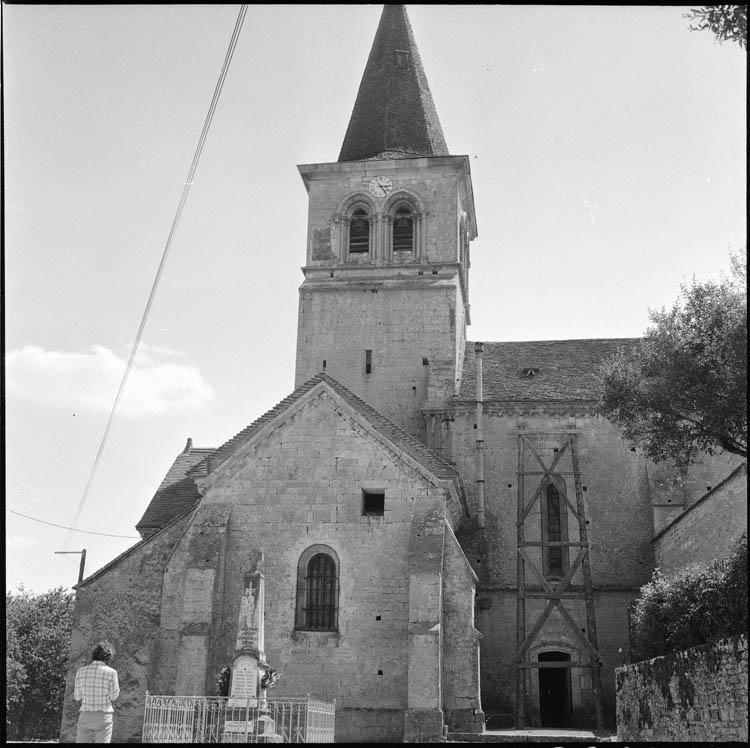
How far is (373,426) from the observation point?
23500 millimetres

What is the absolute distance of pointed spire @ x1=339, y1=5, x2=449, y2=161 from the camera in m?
34.2

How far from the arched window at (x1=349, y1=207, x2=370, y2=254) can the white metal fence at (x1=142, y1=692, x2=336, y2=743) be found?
19129 millimetres

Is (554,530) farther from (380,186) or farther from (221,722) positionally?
(221,722)

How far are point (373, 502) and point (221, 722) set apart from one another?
8.13 m

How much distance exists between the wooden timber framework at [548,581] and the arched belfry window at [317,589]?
6215 mm

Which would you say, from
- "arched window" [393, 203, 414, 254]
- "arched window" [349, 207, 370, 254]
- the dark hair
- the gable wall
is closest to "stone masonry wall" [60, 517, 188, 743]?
the gable wall

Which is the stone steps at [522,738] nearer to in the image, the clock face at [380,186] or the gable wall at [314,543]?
the gable wall at [314,543]

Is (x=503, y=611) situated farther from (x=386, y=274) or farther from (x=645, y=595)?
(x=386, y=274)

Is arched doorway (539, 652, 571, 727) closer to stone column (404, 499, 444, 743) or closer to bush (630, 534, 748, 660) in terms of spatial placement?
stone column (404, 499, 444, 743)

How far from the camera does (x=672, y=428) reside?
59.9 feet

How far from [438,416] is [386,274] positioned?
5703 mm

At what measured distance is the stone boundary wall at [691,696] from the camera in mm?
12539

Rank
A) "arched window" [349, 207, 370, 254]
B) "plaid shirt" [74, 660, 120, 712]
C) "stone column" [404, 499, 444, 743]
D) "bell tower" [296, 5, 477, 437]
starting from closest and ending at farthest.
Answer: "plaid shirt" [74, 660, 120, 712] < "stone column" [404, 499, 444, 743] < "bell tower" [296, 5, 477, 437] < "arched window" [349, 207, 370, 254]

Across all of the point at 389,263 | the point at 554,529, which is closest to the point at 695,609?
the point at 554,529
